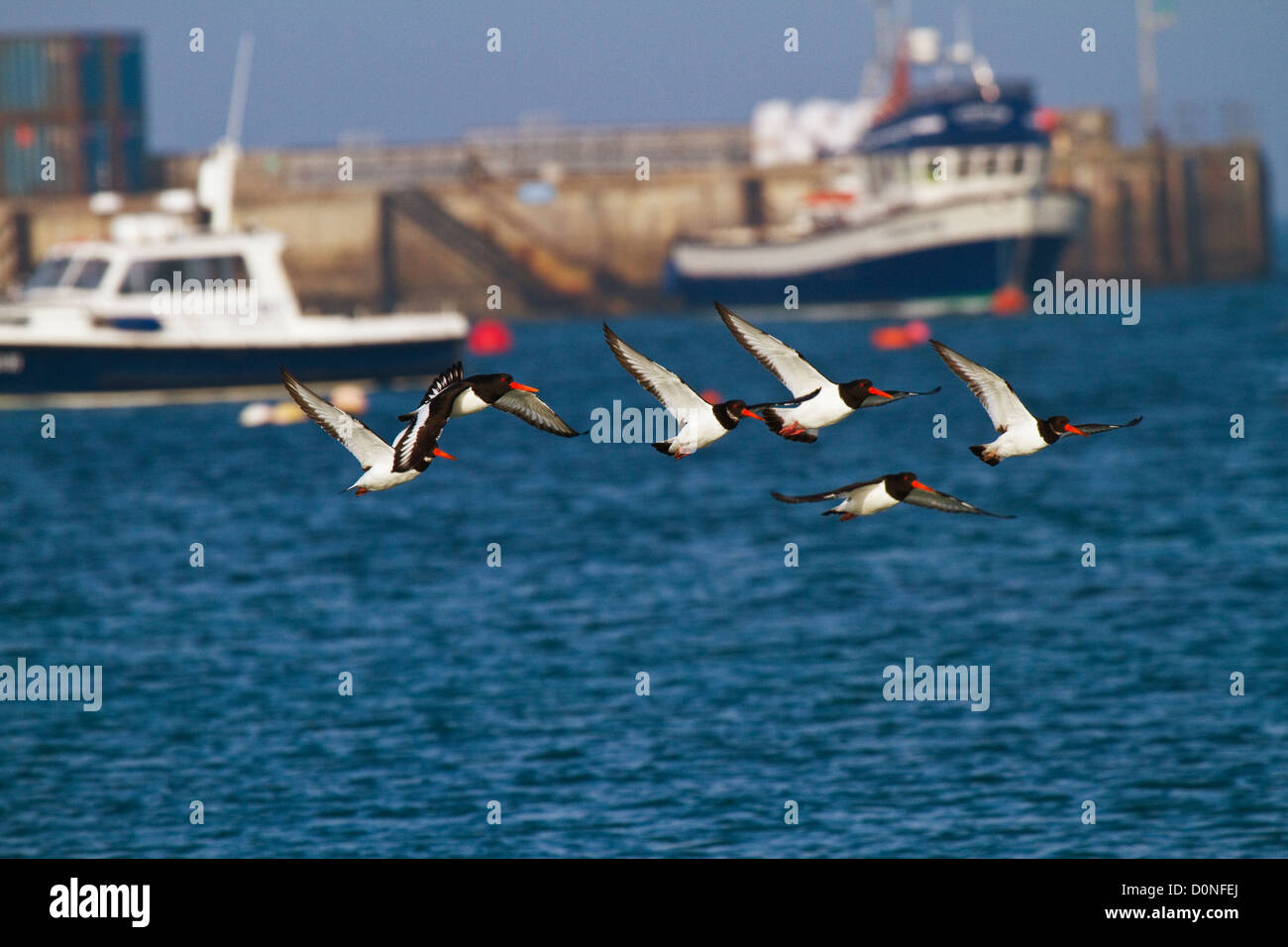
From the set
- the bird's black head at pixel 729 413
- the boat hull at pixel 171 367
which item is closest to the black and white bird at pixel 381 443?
the bird's black head at pixel 729 413

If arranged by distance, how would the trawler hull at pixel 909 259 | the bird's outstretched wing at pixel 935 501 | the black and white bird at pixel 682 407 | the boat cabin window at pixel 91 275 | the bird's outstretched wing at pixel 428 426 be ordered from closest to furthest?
the bird's outstretched wing at pixel 428 426, the black and white bird at pixel 682 407, the bird's outstretched wing at pixel 935 501, the boat cabin window at pixel 91 275, the trawler hull at pixel 909 259

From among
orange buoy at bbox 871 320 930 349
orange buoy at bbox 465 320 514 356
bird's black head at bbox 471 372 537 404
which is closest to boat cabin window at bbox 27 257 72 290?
orange buoy at bbox 465 320 514 356

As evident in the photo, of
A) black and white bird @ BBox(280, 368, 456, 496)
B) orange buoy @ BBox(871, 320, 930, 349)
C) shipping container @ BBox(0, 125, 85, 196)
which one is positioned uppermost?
shipping container @ BBox(0, 125, 85, 196)

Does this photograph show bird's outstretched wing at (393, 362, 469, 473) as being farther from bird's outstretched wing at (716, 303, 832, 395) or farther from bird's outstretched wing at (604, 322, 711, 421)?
bird's outstretched wing at (716, 303, 832, 395)

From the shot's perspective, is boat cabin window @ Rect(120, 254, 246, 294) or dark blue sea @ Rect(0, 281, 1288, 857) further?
boat cabin window @ Rect(120, 254, 246, 294)

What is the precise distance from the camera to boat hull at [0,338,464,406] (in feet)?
184

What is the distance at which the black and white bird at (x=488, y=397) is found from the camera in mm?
10219

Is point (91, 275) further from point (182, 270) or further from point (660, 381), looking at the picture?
point (660, 381)

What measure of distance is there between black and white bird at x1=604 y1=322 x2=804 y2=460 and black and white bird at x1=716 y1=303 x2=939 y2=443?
0.67 feet

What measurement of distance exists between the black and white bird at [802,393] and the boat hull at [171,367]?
45150 millimetres

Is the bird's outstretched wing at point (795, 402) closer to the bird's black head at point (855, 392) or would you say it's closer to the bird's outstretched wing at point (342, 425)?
the bird's black head at point (855, 392)

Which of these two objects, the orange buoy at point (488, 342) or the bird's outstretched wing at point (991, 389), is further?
the orange buoy at point (488, 342)

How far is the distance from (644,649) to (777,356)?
2385cm

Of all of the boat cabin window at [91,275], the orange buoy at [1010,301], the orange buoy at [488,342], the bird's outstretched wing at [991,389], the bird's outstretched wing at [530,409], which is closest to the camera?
the bird's outstretched wing at [991,389]
